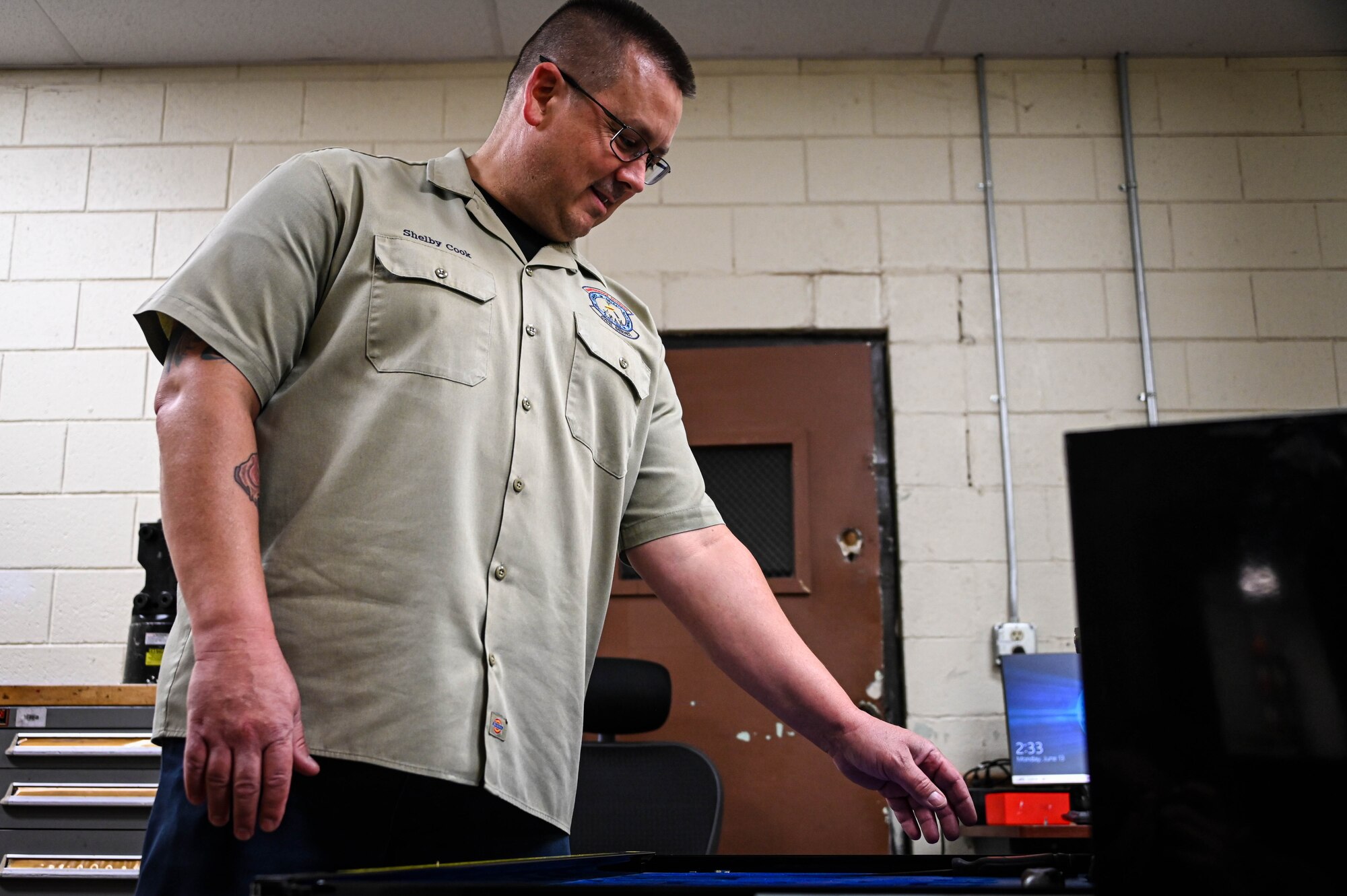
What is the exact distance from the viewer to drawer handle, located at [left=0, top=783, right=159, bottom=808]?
7.38 ft

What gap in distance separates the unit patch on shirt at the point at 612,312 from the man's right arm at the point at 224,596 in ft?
1.56

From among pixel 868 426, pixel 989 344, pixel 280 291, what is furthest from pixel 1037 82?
pixel 280 291

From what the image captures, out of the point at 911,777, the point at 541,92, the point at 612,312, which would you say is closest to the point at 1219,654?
the point at 911,777

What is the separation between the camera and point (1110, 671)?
51cm

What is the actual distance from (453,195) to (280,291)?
1.04 ft

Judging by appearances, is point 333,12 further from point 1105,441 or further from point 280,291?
point 1105,441

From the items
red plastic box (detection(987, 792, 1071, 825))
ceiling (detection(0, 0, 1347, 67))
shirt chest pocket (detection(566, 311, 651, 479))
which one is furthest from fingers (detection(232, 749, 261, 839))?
ceiling (detection(0, 0, 1347, 67))

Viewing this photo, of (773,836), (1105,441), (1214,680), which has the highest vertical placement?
(1105,441)

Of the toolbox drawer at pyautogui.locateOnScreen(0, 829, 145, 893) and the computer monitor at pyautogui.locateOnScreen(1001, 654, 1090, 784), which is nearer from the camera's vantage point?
the toolbox drawer at pyautogui.locateOnScreen(0, 829, 145, 893)

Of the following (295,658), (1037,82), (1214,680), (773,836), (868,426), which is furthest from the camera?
(1037,82)

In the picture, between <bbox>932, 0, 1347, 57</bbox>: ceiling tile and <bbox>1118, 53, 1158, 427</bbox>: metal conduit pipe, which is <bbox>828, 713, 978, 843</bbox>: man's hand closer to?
<bbox>1118, 53, 1158, 427</bbox>: metal conduit pipe

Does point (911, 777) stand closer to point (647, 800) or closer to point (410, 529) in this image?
Result: point (410, 529)

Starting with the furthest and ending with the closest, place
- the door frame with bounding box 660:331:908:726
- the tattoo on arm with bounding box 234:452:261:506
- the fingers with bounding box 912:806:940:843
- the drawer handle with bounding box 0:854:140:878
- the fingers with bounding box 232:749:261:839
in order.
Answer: the door frame with bounding box 660:331:908:726, the drawer handle with bounding box 0:854:140:878, the fingers with bounding box 912:806:940:843, the tattoo on arm with bounding box 234:452:261:506, the fingers with bounding box 232:749:261:839

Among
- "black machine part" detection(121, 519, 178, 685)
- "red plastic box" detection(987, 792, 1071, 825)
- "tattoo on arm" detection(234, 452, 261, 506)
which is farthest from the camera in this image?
"black machine part" detection(121, 519, 178, 685)
